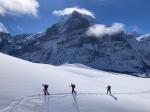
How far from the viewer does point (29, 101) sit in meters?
40.2

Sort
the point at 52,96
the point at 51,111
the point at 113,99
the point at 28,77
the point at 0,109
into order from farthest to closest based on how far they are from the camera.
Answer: the point at 28,77 < the point at 113,99 < the point at 52,96 < the point at 51,111 < the point at 0,109

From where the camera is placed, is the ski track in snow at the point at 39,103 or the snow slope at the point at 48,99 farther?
the snow slope at the point at 48,99

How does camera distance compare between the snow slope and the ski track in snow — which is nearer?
the ski track in snow

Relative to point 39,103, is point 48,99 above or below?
above

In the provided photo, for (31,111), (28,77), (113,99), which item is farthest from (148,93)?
(31,111)

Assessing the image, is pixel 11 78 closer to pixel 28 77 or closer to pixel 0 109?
pixel 28 77

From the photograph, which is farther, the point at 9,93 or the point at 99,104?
the point at 99,104

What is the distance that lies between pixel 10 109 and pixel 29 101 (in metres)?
3.86

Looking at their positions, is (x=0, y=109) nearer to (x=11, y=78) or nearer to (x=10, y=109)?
(x=10, y=109)

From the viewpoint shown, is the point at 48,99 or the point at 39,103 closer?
the point at 39,103

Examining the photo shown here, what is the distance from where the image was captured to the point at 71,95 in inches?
1852

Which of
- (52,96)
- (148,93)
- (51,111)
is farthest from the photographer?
(148,93)

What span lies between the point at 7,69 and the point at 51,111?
20.7 m

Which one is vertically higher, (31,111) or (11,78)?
(11,78)
